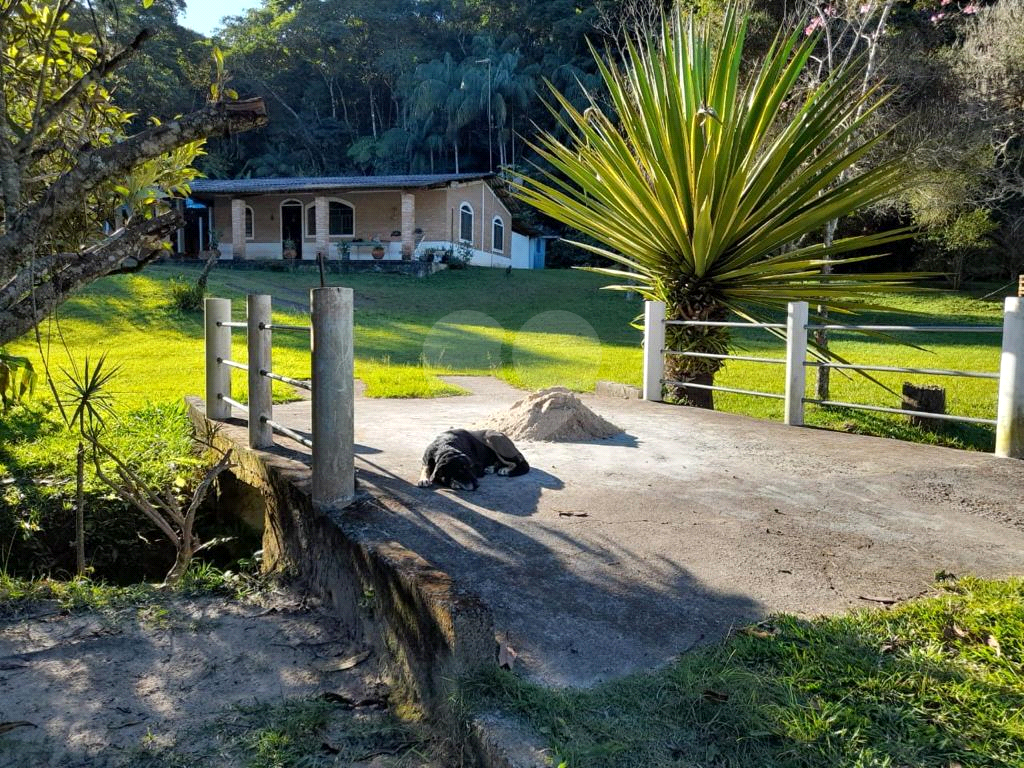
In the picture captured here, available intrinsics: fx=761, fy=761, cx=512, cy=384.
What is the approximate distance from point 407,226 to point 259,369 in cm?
2174

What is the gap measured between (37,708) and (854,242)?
6379 millimetres

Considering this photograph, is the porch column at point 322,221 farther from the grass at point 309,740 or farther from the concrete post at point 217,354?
the grass at point 309,740

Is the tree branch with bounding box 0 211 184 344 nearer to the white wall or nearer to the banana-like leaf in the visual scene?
the banana-like leaf

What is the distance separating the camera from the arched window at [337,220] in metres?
27.6

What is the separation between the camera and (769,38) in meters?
15.8

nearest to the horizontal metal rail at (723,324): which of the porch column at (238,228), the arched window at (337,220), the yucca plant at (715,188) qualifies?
the yucca plant at (715,188)

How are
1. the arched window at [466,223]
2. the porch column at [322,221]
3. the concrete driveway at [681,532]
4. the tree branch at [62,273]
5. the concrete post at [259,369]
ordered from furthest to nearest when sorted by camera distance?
the arched window at [466,223] → the porch column at [322,221] → the concrete post at [259,369] → the tree branch at [62,273] → the concrete driveway at [681,532]

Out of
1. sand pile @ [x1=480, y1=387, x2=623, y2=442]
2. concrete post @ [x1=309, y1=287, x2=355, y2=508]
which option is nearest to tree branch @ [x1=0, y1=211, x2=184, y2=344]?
concrete post @ [x1=309, y1=287, x2=355, y2=508]

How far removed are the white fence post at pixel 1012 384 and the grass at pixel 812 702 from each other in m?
2.98

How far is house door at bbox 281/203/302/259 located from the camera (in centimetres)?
2795

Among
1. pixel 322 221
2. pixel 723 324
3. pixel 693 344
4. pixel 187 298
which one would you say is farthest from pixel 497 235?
pixel 723 324

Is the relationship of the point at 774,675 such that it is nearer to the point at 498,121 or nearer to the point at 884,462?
the point at 884,462

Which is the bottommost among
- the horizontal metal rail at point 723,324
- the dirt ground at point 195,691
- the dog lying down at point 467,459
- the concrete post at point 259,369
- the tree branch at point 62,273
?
the dirt ground at point 195,691

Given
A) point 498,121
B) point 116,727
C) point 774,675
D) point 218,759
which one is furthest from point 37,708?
point 498,121
